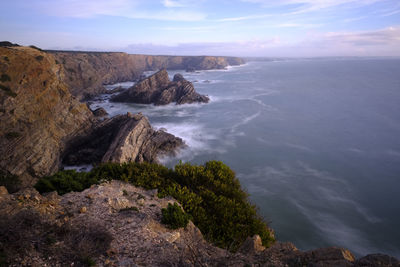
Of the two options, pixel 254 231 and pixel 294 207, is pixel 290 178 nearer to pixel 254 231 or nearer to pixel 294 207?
pixel 294 207

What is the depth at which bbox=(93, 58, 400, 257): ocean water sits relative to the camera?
15.6 meters

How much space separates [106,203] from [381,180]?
22.1 m

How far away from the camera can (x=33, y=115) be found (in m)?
21.4

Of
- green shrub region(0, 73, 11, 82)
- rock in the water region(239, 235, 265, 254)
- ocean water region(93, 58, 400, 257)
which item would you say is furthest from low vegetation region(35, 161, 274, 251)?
green shrub region(0, 73, 11, 82)

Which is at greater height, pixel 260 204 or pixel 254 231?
pixel 254 231

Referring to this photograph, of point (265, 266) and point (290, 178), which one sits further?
point (290, 178)

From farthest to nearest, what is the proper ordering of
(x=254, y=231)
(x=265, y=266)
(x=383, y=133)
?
(x=383, y=133) < (x=254, y=231) < (x=265, y=266)

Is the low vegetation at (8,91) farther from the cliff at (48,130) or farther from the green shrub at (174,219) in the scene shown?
the green shrub at (174,219)

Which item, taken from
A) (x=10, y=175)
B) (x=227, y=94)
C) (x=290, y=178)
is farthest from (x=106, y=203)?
(x=227, y=94)

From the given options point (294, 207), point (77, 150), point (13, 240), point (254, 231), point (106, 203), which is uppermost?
point (13, 240)

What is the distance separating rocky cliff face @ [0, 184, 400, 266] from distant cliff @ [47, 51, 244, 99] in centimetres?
4592

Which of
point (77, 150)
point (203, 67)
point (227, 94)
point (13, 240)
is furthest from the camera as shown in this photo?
point (203, 67)

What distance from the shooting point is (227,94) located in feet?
194

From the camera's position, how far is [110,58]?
268 ft
